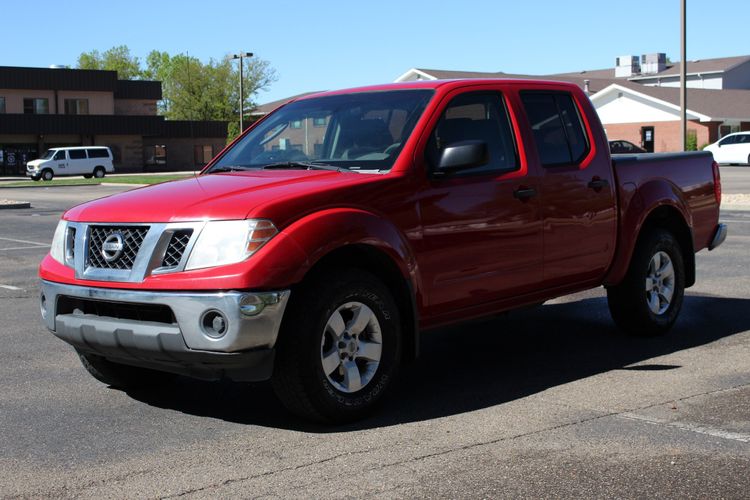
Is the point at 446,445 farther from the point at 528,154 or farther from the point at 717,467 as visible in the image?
the point at 528,154

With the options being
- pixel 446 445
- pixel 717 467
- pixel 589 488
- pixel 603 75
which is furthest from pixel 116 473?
pixel 603 75

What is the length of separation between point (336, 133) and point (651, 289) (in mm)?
3080

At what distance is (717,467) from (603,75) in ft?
369

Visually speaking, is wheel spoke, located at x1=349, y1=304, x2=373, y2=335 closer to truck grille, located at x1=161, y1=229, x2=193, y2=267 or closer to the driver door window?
truck grille, located at x1=161, y1=229, x2=193, y2=267

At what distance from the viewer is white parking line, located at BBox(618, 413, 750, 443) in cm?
543

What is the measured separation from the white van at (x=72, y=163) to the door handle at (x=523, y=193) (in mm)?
56844

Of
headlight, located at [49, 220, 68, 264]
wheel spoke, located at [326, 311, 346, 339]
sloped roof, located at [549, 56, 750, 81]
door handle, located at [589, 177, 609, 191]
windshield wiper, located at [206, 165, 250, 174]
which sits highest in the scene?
sloped roof, located at [549, 56, 750, 81]

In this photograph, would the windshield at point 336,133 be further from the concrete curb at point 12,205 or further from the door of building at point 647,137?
the door of building at point 647,137

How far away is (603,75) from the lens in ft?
371

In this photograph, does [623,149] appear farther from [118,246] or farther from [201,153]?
[201,153]

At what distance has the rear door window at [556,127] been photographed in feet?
23.9

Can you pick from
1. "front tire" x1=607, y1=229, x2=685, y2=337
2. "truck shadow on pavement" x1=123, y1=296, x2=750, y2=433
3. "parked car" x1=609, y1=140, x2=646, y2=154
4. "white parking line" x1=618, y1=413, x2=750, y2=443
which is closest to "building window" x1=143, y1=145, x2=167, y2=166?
"parked car" x1=609, y1=140, x2=646, y2=154

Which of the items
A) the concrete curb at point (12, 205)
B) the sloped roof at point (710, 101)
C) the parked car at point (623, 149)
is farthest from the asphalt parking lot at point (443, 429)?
the sloped roof at point (710, 101)

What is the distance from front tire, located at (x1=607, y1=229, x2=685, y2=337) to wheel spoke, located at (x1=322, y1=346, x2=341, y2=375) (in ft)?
10.5
